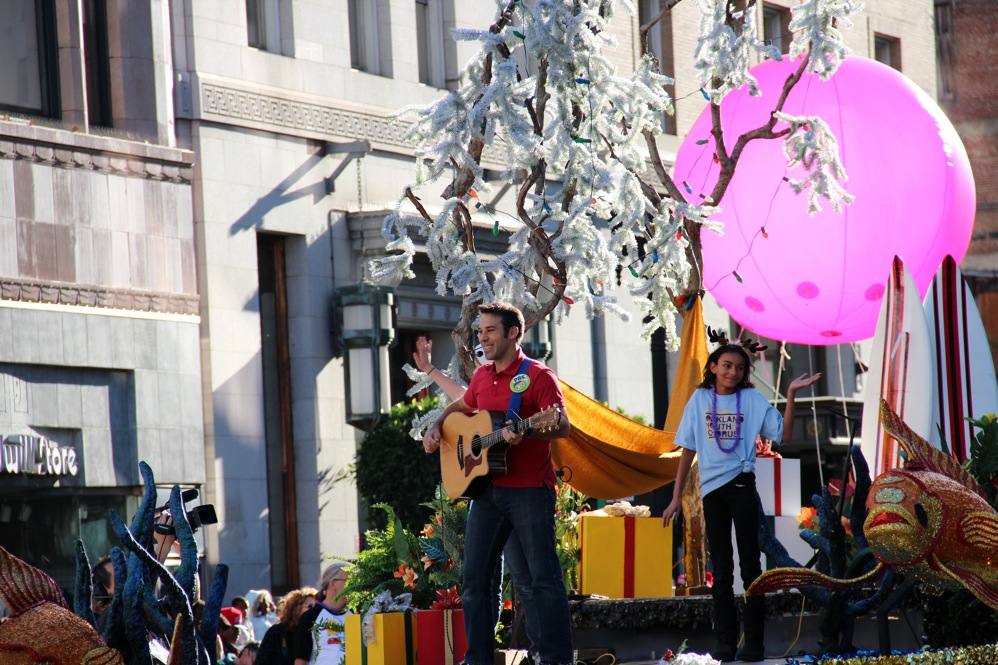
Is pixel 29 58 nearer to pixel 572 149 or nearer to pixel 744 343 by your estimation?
pixel 572 149

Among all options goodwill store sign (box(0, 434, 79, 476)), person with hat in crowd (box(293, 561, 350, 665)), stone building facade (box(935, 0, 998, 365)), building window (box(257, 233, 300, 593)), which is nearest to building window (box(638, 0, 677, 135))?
building window (box(257, 233, 300, 593))

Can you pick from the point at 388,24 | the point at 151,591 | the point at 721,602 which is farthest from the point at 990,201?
the point at 151,591

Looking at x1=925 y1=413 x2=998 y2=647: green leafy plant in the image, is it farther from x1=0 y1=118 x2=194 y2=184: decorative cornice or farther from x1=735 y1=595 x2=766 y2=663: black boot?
x1=0 y1=118 x2=194 y2=184: decorative cornice

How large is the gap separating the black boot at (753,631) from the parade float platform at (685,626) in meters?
0.97

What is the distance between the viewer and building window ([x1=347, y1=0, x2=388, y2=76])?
23016 mm

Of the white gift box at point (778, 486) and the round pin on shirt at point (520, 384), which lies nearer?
the round pin on shirt at point (520, 384)

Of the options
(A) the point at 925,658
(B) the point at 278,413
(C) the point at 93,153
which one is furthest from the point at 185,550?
(B) the point at 278,413

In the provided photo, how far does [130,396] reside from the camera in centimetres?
1909

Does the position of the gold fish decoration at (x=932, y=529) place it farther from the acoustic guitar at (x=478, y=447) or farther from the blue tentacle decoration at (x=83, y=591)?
the blue tentacle decoration at (x=83, y=591)

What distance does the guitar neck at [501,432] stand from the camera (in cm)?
851

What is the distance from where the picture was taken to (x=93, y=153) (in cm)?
1862

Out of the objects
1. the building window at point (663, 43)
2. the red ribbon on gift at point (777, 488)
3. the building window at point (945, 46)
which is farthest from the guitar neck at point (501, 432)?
the building window at point (945, 46)

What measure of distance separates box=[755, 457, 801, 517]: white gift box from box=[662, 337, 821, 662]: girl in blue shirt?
3033mm

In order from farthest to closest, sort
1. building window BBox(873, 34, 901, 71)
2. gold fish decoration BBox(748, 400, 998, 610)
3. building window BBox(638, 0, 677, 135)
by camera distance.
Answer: building window BBox(873, 34, 901, 71) < building window BBox(638, 0, 677, 135) < gold fish decoration BBox(748, 400, 998, 610)
